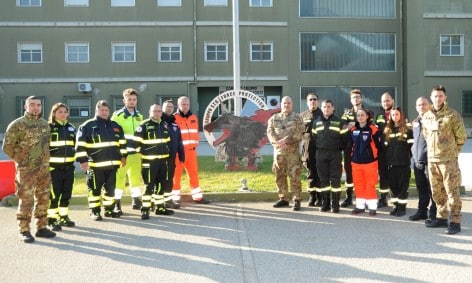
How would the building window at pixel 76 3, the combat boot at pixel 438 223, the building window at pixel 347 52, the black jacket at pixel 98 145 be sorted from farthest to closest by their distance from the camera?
the building window at pixel 347 52 → the building window at pixel 76 3 → the black jacket at pixel 98 145 → the combat boot at pixel 438 223

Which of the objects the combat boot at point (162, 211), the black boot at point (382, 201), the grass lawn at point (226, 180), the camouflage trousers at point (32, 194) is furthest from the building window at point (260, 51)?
the camouflage trousers at point (32, 194)

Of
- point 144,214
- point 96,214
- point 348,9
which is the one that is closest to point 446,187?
point 144,214

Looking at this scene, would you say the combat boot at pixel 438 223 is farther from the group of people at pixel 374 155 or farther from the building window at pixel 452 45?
the building window at pixel 452 45

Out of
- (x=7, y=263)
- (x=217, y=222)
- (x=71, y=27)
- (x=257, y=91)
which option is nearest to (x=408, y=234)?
(x=217, y=222)

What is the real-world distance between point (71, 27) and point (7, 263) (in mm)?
27116

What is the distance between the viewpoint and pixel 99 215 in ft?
28.1

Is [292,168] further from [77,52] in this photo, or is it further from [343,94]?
[77,52]

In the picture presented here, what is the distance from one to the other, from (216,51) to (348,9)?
925cm

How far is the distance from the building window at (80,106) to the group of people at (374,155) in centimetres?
2395

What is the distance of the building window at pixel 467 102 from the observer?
105 feet

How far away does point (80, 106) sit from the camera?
31.2 m

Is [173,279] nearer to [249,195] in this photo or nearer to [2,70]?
[249,195]

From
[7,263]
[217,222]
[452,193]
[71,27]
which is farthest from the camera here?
[71,27]

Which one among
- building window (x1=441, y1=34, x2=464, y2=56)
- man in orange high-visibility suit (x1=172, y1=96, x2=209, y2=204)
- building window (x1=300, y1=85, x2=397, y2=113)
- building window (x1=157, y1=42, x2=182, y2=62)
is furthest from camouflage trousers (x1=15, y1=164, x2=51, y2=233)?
building window (x1=441, y1=34, x2=464, y2=56)
